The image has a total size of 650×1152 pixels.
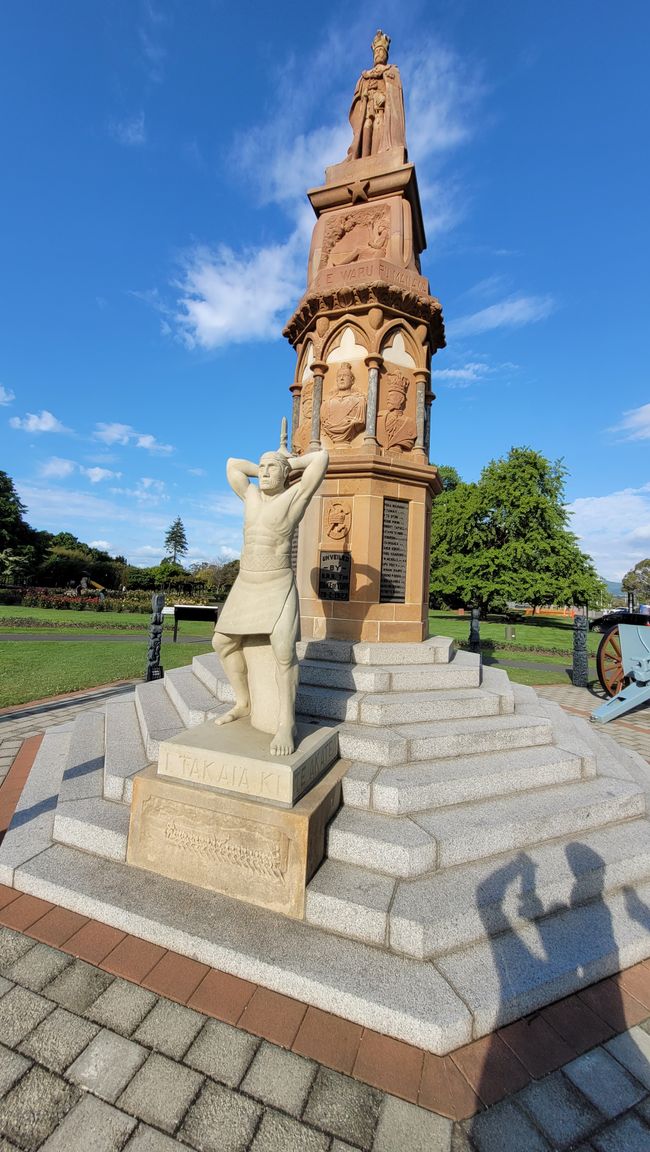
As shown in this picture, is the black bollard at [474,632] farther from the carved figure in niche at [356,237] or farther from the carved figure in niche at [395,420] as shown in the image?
the carved figure in niche at [356,237]

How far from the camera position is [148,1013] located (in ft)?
7.02

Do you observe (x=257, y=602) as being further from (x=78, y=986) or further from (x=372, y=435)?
(x=372, y=435)

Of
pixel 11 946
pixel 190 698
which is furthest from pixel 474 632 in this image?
pixel 11 946

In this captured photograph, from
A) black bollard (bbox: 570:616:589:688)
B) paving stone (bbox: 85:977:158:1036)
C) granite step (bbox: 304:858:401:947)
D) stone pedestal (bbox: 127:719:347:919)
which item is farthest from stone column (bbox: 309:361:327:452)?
black bollard (bbox: 570:616:589:688)

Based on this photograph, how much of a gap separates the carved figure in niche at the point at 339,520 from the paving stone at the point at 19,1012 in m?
5.01

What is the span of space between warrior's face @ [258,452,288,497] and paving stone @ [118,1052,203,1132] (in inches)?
128

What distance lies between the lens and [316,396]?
259 inches

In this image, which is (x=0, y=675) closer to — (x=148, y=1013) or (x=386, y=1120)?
(x=148, y=1013)

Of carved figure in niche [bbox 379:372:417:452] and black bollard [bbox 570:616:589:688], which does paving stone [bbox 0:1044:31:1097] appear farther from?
black bollard [bbox 570:616:589:688]

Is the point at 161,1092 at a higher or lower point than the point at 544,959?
lower

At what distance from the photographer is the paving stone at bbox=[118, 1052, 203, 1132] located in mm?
1742

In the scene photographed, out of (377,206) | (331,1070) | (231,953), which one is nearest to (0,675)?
(231,953)

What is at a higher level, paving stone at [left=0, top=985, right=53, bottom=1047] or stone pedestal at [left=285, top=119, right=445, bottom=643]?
stone pedestal at [left=285, top=119, right=445, bottom=643]

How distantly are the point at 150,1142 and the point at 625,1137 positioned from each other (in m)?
1.81
